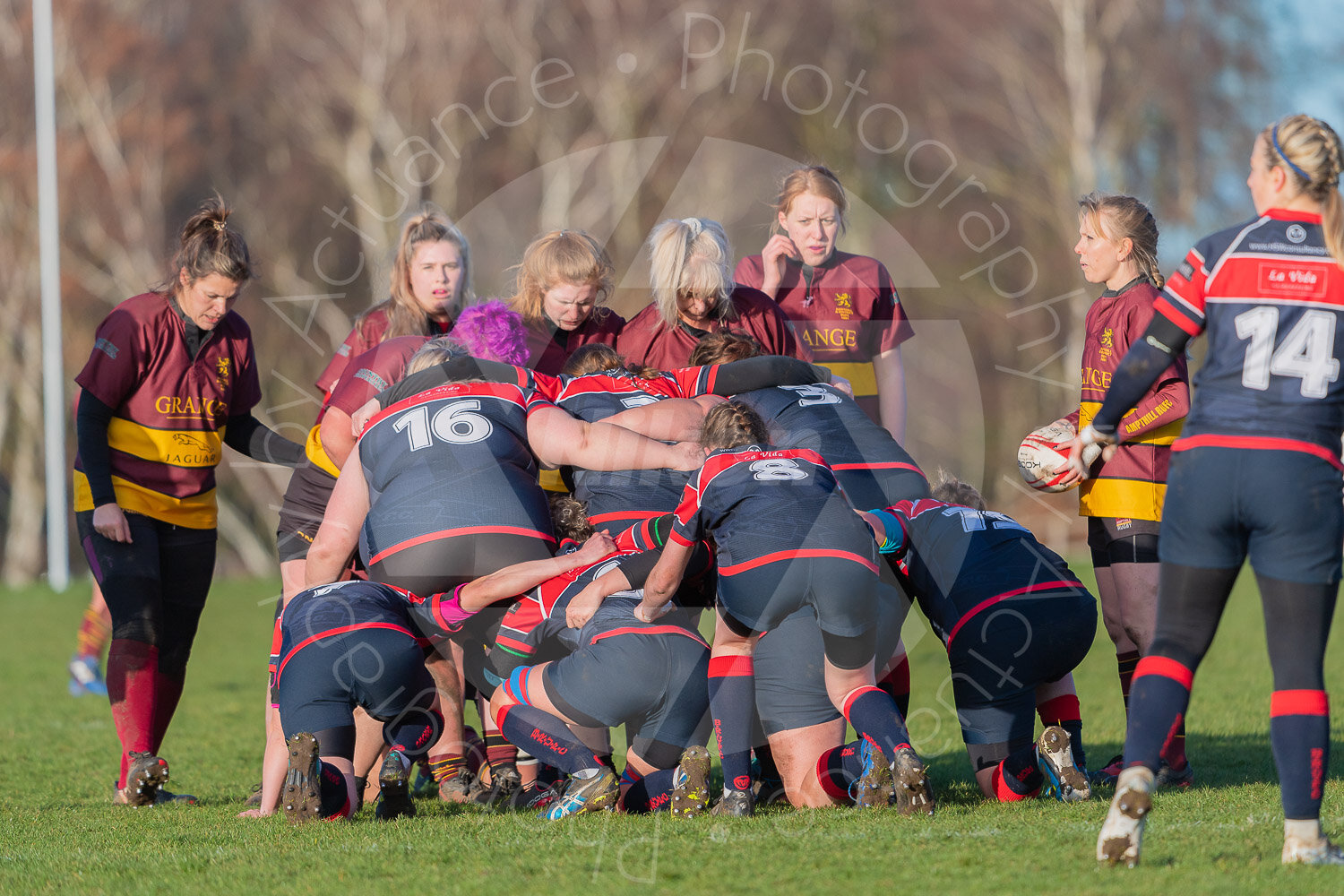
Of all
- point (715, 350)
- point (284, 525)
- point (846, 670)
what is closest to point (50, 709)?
point (284, 525)

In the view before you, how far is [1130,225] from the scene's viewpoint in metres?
4.75

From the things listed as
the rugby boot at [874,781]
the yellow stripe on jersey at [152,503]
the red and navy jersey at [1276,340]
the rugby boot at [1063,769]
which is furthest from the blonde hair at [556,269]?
the red and navy jersey at [1276,340]

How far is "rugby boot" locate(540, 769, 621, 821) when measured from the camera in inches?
158

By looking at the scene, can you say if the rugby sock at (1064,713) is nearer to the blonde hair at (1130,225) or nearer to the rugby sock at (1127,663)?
the rugby sock at (1127,663)

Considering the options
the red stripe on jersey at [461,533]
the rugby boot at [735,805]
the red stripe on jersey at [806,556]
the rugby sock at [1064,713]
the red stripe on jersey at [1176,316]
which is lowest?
the rugby boot at [735,805]

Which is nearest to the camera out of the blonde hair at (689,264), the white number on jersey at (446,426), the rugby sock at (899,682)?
the white number on jersey at (446,426)

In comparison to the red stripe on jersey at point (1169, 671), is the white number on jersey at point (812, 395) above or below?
above

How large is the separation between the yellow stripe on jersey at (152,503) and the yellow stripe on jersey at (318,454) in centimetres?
48

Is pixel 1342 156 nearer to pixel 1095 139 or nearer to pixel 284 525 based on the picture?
pixel 284 525

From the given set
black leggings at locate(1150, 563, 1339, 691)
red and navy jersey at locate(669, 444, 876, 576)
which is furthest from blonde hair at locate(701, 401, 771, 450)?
black leggings at locate(1150, 563, 1339, 691)

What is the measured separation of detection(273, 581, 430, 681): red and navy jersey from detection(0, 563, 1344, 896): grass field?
586mm

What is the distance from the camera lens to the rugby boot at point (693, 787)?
12.9 ft

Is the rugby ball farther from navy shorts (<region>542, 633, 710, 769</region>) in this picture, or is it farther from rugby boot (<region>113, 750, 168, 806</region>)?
rugby boot (<region>113, 750, 168, 806</region>)

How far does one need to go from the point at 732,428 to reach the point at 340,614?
4.65 ft
